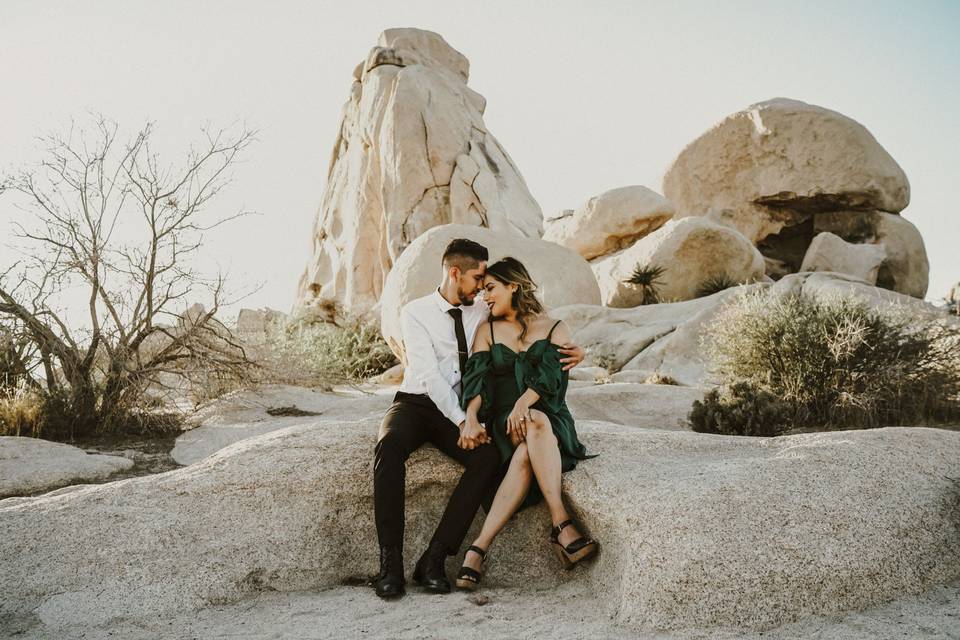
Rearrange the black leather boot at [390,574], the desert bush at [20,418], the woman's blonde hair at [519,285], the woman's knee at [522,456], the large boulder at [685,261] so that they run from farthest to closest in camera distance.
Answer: the large boulder at [685,261] → the desert bush at [20,418] → the woman's blonde hair at [519,285] → the woman's knee at [522,456] → the black leather boot at [390,574]

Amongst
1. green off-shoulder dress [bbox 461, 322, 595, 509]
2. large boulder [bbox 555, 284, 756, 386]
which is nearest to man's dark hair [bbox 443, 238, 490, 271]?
green off-shoulder dress [bbox 461, 322, 595, 509]

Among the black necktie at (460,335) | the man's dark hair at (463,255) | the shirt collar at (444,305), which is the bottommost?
the black necktie at (460,335)

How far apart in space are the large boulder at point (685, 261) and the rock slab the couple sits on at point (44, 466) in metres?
12.6

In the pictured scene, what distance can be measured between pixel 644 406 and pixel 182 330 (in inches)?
239

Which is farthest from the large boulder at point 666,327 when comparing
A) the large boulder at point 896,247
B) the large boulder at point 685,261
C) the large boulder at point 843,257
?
the large boulder at point 896,247

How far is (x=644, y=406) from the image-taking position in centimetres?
948

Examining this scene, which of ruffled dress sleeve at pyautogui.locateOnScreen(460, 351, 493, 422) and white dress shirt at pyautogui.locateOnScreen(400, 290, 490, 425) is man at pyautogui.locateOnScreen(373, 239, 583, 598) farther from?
ruffled dress sleeve at pyautogui.locateOnScreen(460, 351, 493, 422)

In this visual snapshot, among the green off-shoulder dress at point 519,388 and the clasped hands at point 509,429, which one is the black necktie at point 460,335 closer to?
the green off-shoulder dress at point 519,388

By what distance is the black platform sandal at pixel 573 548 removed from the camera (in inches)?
151

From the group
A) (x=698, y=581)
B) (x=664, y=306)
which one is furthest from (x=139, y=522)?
(x=664, y=306)

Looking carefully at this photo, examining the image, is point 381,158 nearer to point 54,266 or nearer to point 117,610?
point 54,266

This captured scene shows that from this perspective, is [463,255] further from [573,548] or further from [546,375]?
[573,548]

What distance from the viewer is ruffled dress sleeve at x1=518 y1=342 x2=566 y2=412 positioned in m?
4.31

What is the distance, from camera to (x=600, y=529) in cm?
390
